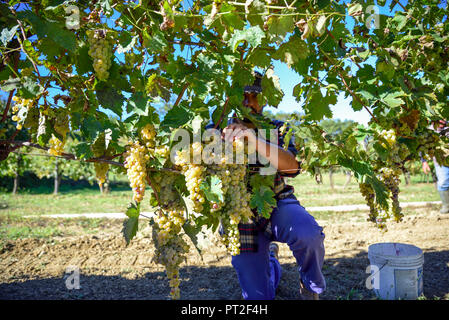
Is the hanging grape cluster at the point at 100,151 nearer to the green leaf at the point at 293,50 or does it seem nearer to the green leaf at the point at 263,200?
the green leaf at the point at 263,200

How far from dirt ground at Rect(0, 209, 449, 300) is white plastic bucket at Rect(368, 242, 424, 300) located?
0.19 m

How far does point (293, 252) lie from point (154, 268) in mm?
2215

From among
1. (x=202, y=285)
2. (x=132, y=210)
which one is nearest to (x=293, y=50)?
(x=132, y=210)

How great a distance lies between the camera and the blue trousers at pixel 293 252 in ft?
7.84

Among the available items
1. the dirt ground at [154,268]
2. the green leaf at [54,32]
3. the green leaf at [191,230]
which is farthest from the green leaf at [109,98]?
the dirt ground at [154,268]

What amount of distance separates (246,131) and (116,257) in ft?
11.1

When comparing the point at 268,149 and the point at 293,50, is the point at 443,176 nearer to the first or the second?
the point at 268,149

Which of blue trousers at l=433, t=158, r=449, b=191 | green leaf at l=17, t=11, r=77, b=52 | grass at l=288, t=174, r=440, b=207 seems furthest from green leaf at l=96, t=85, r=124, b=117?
grass at l=288, t=174, r=440, b=207

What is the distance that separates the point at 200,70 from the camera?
61.1 inches

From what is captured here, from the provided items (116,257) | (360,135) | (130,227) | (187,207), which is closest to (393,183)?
(360,135)

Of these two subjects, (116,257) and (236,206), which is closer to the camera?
(236,206)

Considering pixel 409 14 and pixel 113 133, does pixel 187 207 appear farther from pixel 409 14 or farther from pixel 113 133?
pixel 409 14

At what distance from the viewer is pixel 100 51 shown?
1.33 m

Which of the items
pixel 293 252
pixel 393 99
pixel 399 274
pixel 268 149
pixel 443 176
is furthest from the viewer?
pixel 443 176
